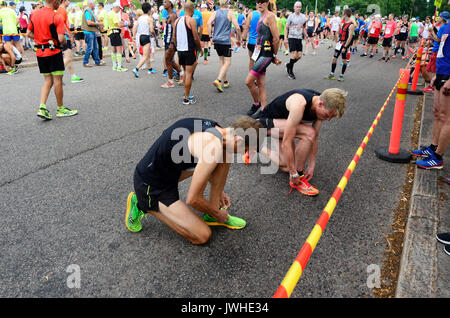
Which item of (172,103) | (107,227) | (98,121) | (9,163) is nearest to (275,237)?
(107,227)

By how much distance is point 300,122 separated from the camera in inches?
147

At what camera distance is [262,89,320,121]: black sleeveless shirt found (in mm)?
3506

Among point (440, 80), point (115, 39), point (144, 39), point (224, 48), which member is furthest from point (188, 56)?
point (115, 39)

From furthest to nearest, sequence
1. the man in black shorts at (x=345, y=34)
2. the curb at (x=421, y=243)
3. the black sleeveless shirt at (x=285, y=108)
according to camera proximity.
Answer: the man in black shorts at (x=345, y=34) → the black sleeveless shirt at (x=285, y=108) → the curb at (x=421, y=243)

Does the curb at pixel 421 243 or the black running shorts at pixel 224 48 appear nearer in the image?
the curb at pixel 421 243

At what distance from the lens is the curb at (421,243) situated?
221 centimetres

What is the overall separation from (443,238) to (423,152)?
218 cm

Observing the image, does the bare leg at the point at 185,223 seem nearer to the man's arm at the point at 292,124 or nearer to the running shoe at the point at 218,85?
the man's arm at the point at 292,124

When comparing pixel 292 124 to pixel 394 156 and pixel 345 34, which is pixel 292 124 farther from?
pixel 345 34

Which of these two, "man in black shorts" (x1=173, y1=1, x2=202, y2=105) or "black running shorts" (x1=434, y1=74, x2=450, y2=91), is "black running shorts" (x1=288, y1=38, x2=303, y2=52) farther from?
"black running shorts" (x1=434, y1=74, x2=450, y2=91)

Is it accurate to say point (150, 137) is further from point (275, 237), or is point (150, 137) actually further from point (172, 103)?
point (275, 237)

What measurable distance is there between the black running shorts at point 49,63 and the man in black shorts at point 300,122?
3.88 meters

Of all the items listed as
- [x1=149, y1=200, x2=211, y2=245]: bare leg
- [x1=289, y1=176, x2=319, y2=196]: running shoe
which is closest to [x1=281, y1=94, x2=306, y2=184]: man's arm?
[x1=289, y1=176, x2=319, y2=196]: running shoe

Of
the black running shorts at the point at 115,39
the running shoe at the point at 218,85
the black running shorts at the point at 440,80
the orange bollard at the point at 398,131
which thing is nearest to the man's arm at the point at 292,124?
the orange bollard at the point at 398,131
